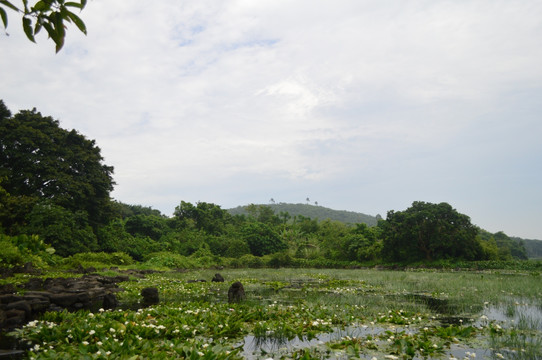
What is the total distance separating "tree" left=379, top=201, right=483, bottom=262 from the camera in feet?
128

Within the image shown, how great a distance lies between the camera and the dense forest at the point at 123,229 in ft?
93.0

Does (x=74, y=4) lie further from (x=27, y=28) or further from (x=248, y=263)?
(x=248, y=263)

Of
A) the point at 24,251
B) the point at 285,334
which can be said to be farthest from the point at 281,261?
the point at 285,334

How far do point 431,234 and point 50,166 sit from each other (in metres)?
42.0

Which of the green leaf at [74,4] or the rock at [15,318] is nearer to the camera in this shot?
the green leaf at [74,4]

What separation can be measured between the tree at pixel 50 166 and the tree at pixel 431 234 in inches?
1384


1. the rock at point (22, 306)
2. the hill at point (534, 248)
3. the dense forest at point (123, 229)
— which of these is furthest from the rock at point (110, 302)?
the hill at point (534, 248)

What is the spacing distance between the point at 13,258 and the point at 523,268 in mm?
44219

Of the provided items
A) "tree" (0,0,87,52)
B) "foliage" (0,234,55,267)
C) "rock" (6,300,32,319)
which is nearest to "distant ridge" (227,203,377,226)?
"foliage" (0,234,55,267)

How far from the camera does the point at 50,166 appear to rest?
101ft

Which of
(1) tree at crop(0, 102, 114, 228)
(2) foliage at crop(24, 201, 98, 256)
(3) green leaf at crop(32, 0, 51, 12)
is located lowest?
(2) foliage at crop(24, 201, 98, 256)

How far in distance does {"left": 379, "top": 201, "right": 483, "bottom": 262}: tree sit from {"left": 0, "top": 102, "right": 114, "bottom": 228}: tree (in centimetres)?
3514

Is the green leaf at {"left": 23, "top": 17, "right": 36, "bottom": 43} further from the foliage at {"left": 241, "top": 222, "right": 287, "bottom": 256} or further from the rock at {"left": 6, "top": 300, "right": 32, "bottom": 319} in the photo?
the foliage at {"left": 241, "top": 222, "right": 287, "bottom": 256}

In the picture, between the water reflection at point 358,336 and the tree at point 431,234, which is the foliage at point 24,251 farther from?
the tree at point 431,234
